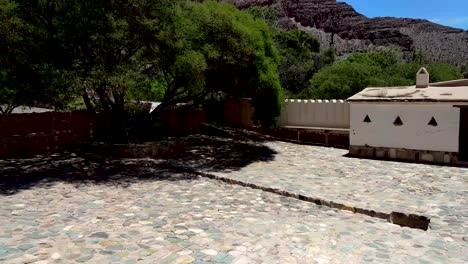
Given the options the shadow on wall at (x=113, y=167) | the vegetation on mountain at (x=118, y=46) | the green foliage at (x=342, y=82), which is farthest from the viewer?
the green foliage at (x=342, y=82)

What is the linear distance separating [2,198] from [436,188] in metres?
9.64

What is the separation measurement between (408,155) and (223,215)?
8.63m

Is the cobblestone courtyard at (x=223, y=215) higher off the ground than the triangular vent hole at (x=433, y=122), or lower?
lower

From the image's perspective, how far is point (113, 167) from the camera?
11.9m

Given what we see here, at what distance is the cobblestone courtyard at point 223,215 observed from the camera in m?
5.79

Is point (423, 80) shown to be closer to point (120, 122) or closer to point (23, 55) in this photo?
point (120, 122)

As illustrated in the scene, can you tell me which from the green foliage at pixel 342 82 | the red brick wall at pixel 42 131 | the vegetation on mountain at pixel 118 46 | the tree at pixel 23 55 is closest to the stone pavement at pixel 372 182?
the vegetation on mountain at pixel 118 46

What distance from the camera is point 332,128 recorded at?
1747 centimetres

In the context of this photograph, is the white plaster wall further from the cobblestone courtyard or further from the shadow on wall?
the shadow on wall

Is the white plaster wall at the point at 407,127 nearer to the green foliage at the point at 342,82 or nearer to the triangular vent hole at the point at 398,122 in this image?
A: the triangular vent hole at the point at 398,122

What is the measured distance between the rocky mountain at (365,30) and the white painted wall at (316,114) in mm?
57997

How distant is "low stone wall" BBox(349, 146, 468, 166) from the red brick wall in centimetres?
965

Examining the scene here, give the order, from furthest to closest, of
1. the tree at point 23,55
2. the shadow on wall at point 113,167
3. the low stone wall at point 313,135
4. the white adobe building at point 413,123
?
1. the low stone wall at point 313,135
2. the white adobe building at point 413,123
3. the shadow on wall at point 113,167
4. the tree at point 23,55

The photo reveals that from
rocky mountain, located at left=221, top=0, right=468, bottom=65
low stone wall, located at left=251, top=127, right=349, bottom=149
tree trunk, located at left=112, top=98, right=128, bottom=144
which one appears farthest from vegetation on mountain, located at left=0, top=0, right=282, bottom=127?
rocky mountain, located at left=221, top=0, right=468, bottom=65
